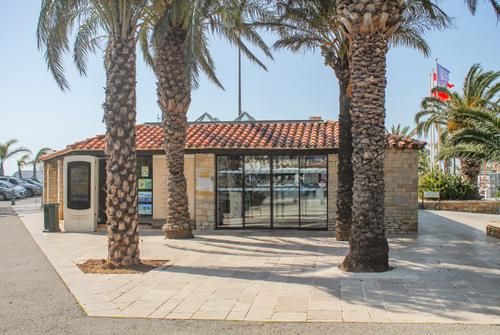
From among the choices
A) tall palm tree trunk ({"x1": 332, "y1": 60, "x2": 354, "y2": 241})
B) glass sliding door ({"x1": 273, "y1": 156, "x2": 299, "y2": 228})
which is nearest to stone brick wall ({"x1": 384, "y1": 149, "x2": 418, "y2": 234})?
tall palm tree trunk ({"x1": 332, "y1": 60, "x2": 354, "y2": 241})

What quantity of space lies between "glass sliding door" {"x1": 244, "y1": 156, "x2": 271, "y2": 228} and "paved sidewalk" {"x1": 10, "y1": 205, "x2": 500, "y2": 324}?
248cm

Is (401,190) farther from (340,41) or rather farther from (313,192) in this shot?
(340,41)

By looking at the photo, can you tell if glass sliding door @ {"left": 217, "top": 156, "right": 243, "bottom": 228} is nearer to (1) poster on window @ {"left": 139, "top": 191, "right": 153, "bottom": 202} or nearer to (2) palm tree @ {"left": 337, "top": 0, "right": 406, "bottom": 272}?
(1) poster on window @ {"left": 139, "top": 191, "right": 153, "bottom": 202}

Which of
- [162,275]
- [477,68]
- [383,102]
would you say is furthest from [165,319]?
[477,68]

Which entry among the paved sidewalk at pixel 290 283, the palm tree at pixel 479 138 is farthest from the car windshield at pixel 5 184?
the palm tree at pixel 479 138

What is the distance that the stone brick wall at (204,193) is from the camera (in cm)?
1347

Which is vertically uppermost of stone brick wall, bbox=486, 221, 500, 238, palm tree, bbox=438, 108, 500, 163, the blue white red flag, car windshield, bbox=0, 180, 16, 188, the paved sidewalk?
the blue white red flag

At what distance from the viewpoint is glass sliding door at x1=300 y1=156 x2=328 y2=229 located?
13.2 m

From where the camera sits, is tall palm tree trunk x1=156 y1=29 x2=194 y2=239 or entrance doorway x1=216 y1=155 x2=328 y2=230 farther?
entrance doorway x1=216 y1=155 x2=328 y2=230

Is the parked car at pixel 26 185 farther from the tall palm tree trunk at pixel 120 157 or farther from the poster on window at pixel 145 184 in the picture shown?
the tall palm tree trunk at pixel 120 157

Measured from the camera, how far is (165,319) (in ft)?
16.8

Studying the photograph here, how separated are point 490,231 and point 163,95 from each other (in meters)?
10.6

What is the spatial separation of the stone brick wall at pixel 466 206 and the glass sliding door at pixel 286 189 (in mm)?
11020

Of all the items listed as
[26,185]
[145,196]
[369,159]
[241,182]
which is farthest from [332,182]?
[26,185]
